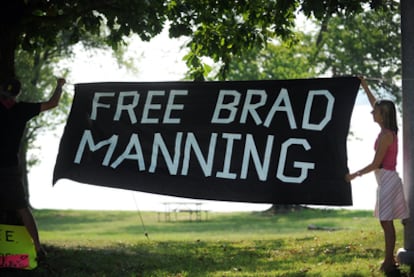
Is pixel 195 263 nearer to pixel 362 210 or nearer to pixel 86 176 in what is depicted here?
pixel 86 176

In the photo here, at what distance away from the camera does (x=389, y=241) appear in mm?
9953

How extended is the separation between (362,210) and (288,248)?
948 inches

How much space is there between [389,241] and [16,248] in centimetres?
541

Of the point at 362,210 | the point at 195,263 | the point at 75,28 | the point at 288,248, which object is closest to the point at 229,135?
the point at 195,263

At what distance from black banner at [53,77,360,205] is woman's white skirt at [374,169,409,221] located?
0.43 m

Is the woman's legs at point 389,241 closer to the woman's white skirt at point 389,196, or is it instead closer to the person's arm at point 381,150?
the woman's white skirt at point 389,196

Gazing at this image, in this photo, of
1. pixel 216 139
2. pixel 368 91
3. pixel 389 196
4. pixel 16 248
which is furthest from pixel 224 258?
pixel 368 91

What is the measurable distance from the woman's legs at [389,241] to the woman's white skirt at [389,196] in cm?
15

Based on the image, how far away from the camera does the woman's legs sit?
9.89 meters

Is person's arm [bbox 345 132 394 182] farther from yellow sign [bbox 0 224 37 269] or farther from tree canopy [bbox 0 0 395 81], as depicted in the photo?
tree canopy [bbox 0 0 395 81]

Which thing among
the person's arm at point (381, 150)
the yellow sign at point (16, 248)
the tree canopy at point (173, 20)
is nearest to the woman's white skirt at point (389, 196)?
the person's arm at point (381, 150)

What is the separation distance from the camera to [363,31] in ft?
122

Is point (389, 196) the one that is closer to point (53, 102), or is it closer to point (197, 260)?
point (53, 102)

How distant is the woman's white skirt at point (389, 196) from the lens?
9.69 m
